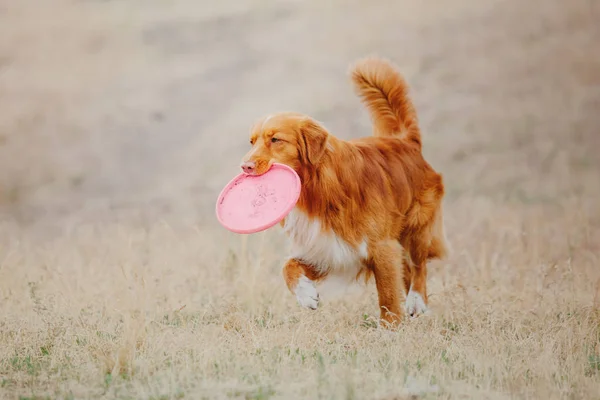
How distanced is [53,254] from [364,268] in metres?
4.60

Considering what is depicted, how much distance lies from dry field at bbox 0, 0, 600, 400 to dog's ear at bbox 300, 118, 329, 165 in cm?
123

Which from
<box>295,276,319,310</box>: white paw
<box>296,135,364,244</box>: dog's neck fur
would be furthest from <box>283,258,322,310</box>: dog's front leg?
<box>296,135,364,244</box>: dog's neck fur

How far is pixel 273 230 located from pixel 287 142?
202 inches

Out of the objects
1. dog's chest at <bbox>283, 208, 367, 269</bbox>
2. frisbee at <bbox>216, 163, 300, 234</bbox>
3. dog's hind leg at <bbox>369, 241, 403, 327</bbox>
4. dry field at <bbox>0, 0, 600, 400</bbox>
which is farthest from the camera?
dog's hind leg at <bbox>369, 241, 403, 327</bbox>

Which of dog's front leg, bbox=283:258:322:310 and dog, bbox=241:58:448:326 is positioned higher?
dog, bbox=241:58:448:326

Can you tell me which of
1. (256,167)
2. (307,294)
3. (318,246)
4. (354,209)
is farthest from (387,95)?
(307,294)

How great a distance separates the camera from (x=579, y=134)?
1612 cm

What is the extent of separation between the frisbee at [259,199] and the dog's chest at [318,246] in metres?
0.25

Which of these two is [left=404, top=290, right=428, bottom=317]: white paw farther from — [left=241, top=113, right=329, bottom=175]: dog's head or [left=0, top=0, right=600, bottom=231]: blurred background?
[left=0, top=0, right=600, bottom=231]: blurred background

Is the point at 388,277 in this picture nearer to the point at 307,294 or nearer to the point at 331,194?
A: the point at 307,294

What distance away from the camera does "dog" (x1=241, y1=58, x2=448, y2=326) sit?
5867 millimetres

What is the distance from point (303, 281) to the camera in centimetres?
611

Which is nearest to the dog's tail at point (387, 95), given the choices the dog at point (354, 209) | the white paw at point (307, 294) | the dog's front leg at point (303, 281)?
the dog at point (354, 209)

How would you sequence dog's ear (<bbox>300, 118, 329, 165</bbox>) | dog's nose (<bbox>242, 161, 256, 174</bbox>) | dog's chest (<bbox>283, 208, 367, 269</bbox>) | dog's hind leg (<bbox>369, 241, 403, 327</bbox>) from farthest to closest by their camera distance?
dog's hind leg (<bbox>369, 241, 403, 327</bbox>), dog's chest (<bbox>283, 208, 367, 269</bbox>), dog's ear (<bbox>300, 118, 329, 165</bbox>), dog's nose (<bbox>242, 161, 256, 174</bbox>)
